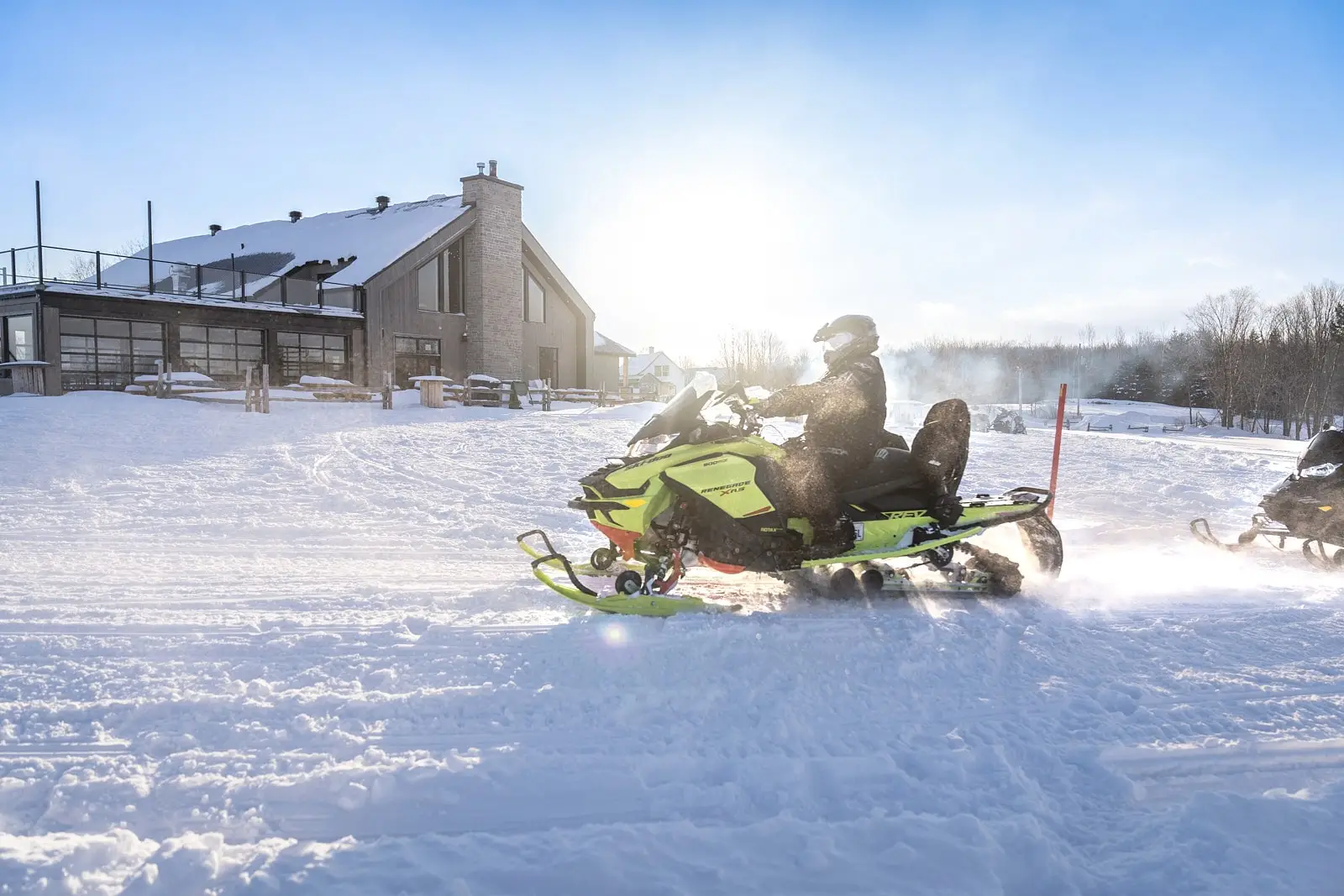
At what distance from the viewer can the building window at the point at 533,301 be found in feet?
90.9

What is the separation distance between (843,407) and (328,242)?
2504cm

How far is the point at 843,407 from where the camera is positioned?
470 cm

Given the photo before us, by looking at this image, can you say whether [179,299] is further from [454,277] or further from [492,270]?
[492,270]

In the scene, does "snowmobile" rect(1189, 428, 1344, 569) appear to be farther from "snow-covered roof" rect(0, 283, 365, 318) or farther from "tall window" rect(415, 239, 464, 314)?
"tall window" rect(415, 239, 464, 314)

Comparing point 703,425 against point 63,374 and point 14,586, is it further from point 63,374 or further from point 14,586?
point 63,374

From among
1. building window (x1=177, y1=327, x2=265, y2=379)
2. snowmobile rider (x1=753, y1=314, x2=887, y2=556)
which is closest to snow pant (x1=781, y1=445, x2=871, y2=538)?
snowmobile rider (x1=753, y1=314, x2=887, y2=556)

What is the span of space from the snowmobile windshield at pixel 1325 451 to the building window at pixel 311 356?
73.6 ft

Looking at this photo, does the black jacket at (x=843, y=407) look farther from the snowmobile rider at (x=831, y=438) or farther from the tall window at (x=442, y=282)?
the tall window at (x=442, y=282)

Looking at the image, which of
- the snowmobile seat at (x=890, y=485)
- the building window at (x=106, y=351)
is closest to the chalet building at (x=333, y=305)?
the building window at (x=106, y=351)

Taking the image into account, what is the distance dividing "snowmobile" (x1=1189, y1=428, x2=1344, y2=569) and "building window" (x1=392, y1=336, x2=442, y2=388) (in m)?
21.5

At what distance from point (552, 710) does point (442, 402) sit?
1832 cm

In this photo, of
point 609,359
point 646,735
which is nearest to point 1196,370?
point 609,359

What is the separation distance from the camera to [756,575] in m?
5.38

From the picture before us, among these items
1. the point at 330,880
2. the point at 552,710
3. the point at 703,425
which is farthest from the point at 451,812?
the point at 703,425
